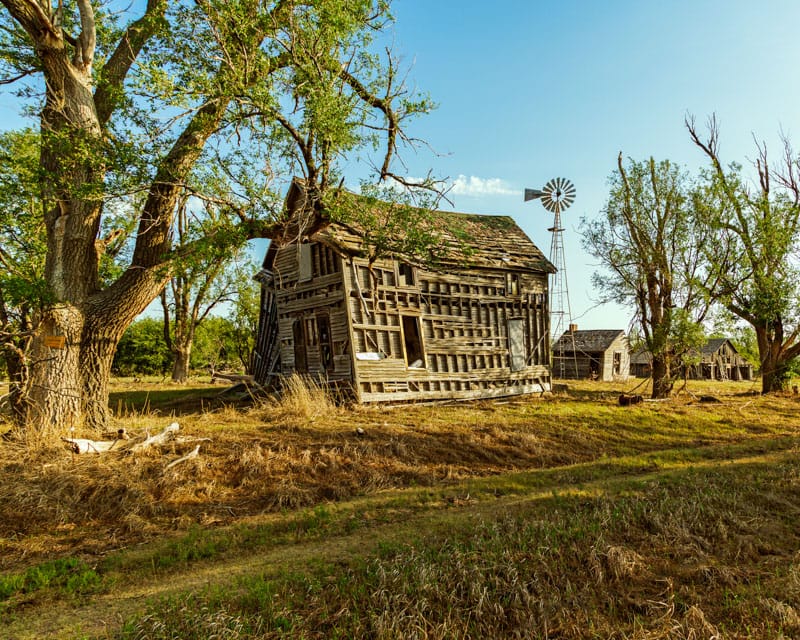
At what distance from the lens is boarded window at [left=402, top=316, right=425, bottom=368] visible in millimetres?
17266

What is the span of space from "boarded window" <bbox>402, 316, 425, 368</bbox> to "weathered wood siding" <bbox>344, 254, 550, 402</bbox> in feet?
0.12

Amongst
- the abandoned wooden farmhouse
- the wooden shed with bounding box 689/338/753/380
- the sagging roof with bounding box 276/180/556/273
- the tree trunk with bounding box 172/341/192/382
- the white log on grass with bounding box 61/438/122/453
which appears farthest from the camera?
the wooden shed with bounding box 689/338/753/380

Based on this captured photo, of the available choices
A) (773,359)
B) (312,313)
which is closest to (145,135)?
(312,313)

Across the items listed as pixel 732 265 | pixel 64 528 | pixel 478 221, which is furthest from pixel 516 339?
pixel 64 528

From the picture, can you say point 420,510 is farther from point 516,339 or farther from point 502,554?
point 516,339

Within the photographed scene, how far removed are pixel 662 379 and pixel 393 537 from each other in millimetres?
19723

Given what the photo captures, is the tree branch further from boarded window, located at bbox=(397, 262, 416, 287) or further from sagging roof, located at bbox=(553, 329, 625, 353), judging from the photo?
sagging roof, located at bbox=(553, 329, 625, 353)

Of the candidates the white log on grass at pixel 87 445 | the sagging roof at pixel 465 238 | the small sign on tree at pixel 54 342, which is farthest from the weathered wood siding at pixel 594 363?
the small sign on tree at pixel 54 342

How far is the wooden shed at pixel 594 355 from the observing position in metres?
42.2

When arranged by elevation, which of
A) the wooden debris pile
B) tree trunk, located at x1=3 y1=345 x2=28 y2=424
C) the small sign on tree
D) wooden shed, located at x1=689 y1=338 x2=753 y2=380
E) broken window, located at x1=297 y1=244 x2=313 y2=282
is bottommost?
wooden shed, located at x1=689 y1=338 x2=753 y2=380

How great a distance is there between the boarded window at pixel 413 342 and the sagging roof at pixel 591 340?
93.6 ft

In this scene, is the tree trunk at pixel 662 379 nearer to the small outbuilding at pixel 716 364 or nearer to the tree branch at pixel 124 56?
the tree branch at pixel 124 56

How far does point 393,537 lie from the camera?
6.25m

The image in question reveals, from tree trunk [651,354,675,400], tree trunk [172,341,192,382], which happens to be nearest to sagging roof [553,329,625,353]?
tree trunk [651,354,675,400]
